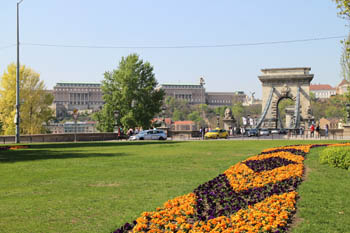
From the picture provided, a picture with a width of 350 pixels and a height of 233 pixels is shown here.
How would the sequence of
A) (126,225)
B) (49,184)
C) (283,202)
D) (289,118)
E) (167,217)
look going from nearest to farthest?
(126,225)
(167,217)
(283,202)
(49,184)
(289,118)

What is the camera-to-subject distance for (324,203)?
28.3 ft

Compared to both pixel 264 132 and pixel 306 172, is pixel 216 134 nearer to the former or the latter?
pixel 264 132

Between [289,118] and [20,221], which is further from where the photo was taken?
[289,118]

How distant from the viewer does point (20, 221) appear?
764 cm

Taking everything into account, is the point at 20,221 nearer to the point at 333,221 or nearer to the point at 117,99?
the point at 333,221

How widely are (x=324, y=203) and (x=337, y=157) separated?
6429 millimetres

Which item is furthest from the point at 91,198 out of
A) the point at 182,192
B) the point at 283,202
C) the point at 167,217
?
the point at 283,202

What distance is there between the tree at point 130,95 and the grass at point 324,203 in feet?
166

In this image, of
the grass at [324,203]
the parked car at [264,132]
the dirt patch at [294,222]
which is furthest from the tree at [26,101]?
the dirt patch at [294,222]

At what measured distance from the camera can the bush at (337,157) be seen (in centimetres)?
1415

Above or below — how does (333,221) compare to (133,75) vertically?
below

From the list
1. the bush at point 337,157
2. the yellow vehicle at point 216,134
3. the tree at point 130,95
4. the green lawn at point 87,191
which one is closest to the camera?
the green lawn at point 87,191

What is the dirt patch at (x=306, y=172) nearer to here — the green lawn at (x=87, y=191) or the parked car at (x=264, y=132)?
the green lawn at (x=87, y=191)

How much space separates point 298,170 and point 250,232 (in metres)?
7.02
